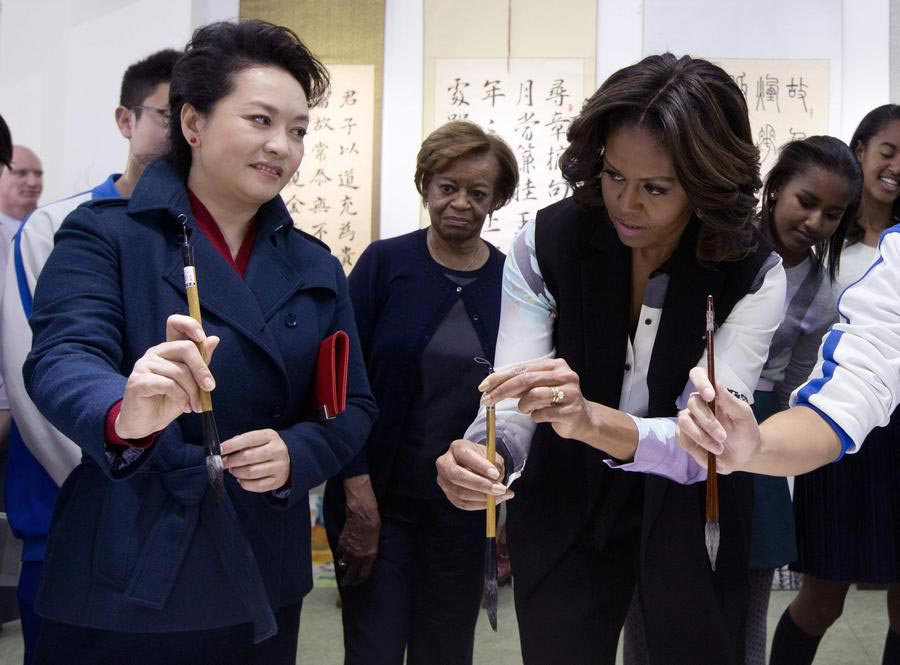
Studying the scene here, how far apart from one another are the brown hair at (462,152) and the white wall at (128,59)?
119cm

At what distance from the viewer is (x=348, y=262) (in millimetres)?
3859

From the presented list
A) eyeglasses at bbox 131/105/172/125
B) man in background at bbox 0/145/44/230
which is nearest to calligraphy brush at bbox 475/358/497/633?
eyeglasses at bbox 131/105/172/125

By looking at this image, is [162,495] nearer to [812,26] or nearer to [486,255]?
[486,255]

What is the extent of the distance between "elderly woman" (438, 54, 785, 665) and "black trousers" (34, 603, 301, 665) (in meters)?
0.41

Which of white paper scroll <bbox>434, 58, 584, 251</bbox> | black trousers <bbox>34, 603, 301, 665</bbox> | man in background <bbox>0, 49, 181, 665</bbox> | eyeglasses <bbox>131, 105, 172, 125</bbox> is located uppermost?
white paper scroll <bbox>434, 58, 584, 251</bbox>

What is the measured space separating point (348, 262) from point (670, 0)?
161 centimetres

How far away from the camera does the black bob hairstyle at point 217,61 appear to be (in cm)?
157

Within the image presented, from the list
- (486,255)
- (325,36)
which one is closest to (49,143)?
(325,36)

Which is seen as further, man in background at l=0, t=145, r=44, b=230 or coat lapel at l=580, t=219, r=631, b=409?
man in background at l=0, t=145, r=44, b=230

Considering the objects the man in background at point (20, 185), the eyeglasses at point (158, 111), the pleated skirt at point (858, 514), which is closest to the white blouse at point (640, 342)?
the pleated skirt at point (858, 514)

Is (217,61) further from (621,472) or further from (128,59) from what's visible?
(128,59)

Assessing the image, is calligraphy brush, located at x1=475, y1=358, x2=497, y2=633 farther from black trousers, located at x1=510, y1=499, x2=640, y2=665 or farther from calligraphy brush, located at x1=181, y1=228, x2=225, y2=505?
calligraphy brush, located at x1=181, y1=228, x2=225, y2=505

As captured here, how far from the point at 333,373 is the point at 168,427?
259 millimetres

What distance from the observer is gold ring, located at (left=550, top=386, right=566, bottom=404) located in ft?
4.53
